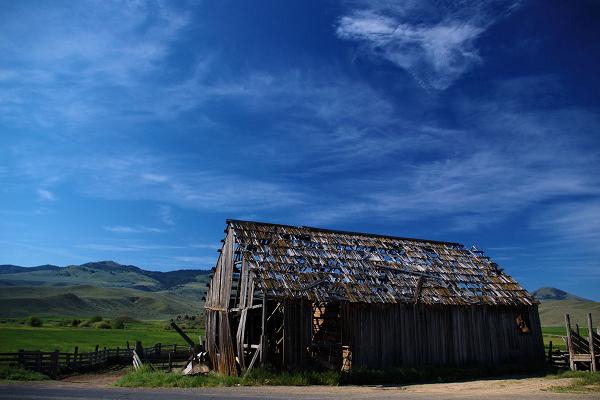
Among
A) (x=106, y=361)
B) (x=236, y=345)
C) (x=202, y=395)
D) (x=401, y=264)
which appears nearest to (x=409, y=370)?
(x=401, y=264)

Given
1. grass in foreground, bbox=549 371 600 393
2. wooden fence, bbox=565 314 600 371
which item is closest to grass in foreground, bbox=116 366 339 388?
grass in foreground, bbox=549 371 600 393

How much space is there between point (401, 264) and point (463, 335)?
4548mm

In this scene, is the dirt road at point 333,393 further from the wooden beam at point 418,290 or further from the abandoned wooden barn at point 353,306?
the wooden beam at point 418,290

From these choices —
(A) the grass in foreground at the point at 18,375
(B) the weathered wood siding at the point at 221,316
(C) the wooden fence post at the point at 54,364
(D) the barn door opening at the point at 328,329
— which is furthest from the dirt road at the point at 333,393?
(C) the wooden fence post at the point at 54,364

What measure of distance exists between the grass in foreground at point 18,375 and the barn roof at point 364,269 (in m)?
12.0

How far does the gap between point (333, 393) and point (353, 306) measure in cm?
537

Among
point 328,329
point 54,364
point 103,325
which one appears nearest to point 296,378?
point 328,329

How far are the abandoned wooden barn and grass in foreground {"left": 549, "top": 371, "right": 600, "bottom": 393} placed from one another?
409cm

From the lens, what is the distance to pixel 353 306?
20.2m

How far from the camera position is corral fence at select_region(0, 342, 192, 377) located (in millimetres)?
24766

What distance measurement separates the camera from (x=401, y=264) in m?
24.3

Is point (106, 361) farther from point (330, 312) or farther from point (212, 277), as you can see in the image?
point (330, 312)

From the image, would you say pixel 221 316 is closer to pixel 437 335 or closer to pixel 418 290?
pixel 418 290

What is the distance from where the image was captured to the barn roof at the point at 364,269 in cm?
2009
